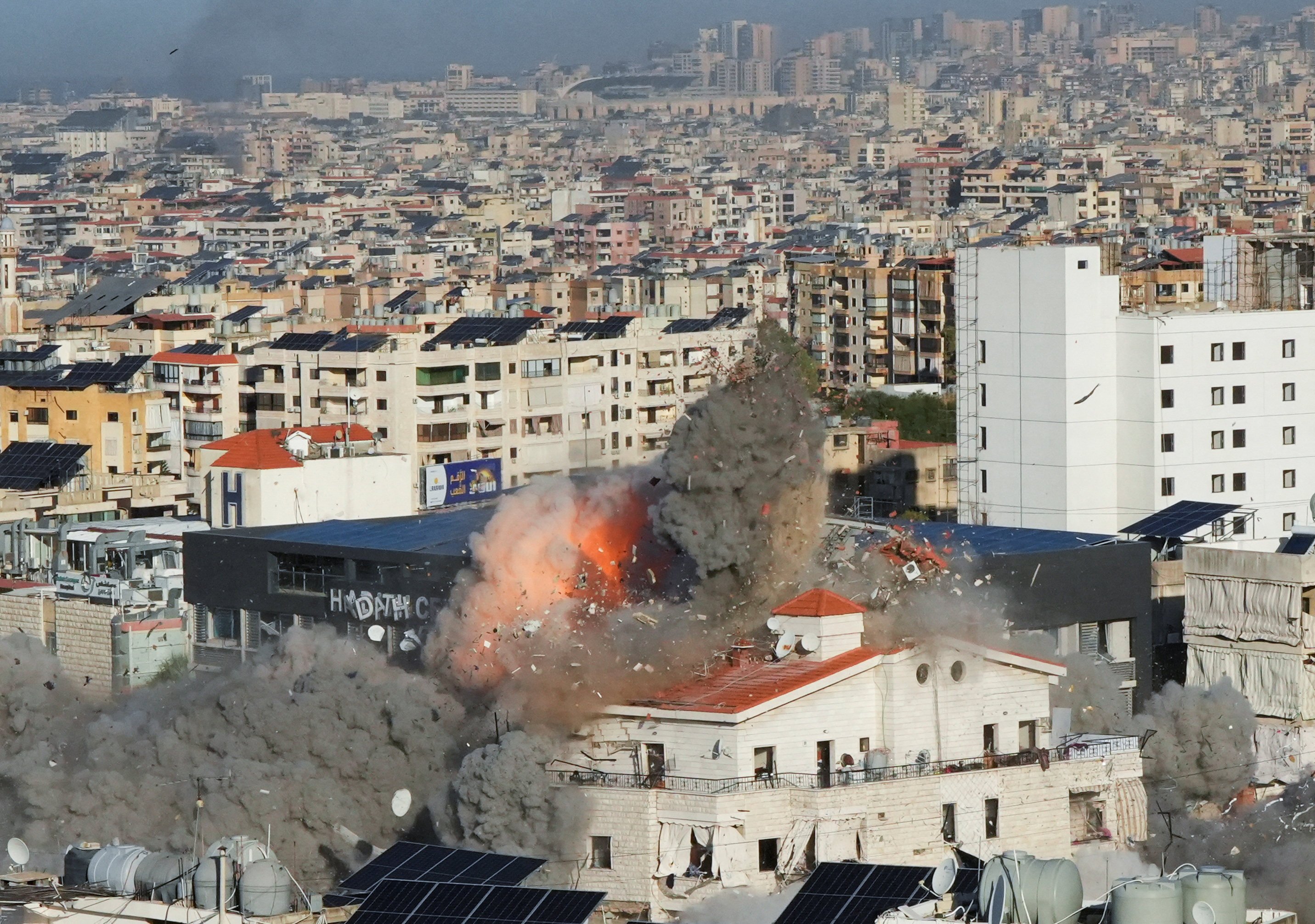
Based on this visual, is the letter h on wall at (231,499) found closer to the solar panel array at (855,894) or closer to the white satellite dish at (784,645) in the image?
the white satellite dish at (784,645)

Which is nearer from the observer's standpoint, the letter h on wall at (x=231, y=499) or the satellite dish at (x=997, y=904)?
the satellite dish at (x=997, y=904)

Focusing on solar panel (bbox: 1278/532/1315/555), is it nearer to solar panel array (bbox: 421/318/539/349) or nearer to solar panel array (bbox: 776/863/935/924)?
solar panel array (bbox: 776/863/935/924)

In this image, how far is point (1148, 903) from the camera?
20219mm

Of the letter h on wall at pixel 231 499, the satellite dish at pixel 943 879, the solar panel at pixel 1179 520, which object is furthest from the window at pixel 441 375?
the satellite dish at pixel 943 879

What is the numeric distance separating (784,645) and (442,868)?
6.46 meters

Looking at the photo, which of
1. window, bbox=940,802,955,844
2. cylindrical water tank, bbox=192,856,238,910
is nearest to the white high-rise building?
window, bbox=940,802,955,844

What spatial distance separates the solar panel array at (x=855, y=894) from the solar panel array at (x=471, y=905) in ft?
5.55

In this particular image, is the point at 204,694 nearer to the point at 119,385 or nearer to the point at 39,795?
the point at 39,795

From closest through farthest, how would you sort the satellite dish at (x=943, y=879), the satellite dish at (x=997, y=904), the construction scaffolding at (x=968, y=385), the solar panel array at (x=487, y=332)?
the satellite dish at (x=997, y=904) → the satellite dish at (x=943, y=879) → the construction scaffolding at (x=968, y=385) → the solar panel array at (x=487, y=332)

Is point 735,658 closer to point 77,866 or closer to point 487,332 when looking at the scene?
point 77,866

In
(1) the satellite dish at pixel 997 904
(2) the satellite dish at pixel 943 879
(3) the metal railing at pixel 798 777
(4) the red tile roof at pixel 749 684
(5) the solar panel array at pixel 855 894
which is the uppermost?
(1) the satellite dish at pixel 997 904

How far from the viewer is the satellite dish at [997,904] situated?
20891mm

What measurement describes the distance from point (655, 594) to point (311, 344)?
106 feet

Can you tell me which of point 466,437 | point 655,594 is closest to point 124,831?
point 655,594
